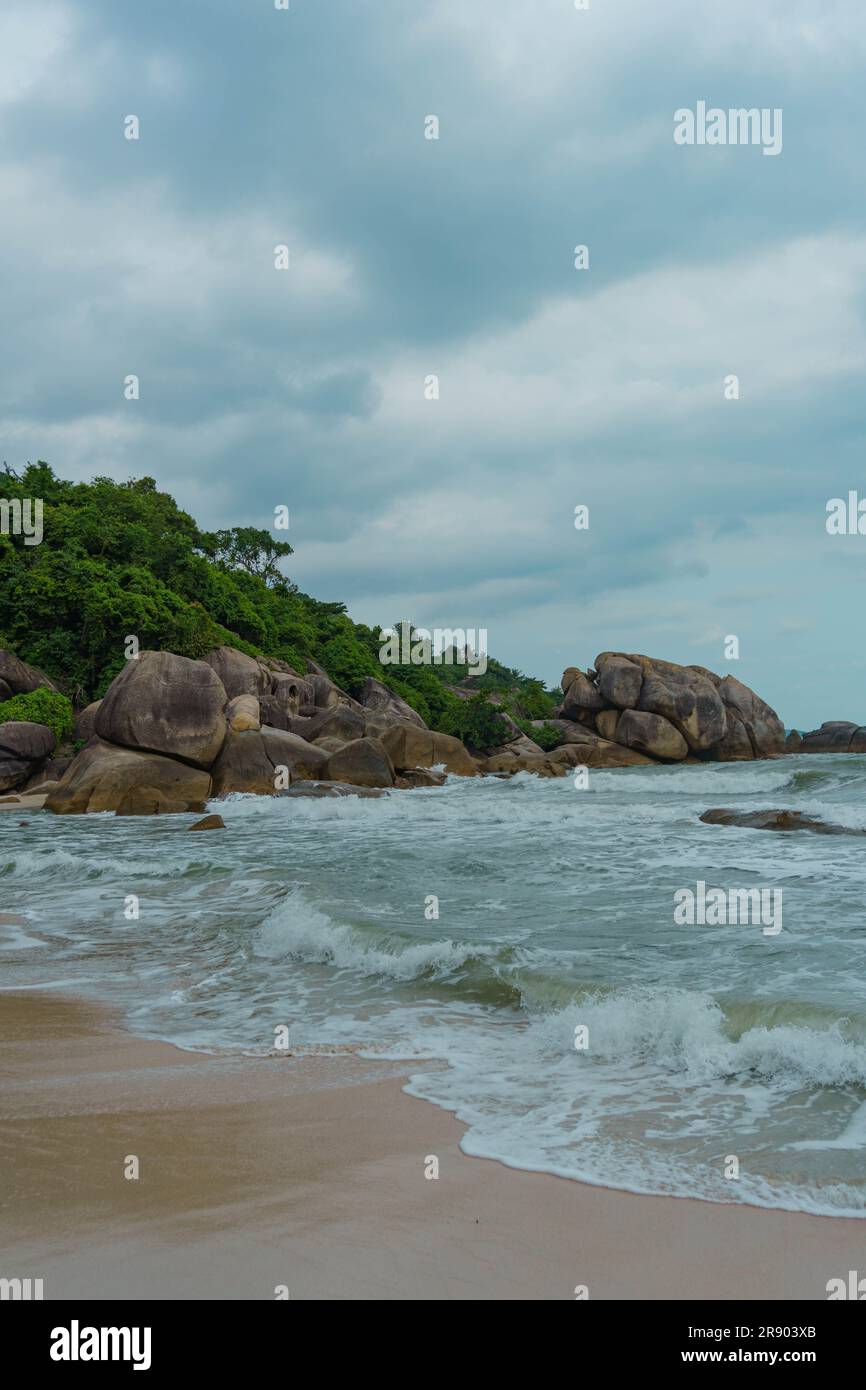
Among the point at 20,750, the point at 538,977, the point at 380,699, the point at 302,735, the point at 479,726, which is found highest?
the point at 380,699

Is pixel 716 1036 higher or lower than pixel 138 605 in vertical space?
lower

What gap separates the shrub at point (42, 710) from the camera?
2927 centimetres

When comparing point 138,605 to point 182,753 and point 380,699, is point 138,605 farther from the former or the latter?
point 380,699

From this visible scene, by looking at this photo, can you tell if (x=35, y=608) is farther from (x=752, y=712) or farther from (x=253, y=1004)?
(x=752, y=712)

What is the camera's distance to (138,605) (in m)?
34.1

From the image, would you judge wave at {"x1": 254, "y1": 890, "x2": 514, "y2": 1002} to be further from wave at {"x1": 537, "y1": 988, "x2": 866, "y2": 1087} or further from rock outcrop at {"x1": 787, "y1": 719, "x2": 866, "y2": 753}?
rock outcrop at {"x1": 787, "y1": 719, "x2": 866, "y2": 753}

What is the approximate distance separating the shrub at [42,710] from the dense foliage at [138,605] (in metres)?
3.41

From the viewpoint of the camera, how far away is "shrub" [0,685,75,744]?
29.3m

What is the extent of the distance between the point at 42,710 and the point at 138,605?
6086 millimetres

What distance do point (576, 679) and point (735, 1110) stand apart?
4400cm

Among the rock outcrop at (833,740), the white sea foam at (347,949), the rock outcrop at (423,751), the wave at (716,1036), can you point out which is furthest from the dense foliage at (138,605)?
the wave at (716,1036)

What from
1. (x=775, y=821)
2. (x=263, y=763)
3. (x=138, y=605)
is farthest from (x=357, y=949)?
(x=138, y=605)

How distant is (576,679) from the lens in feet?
159
